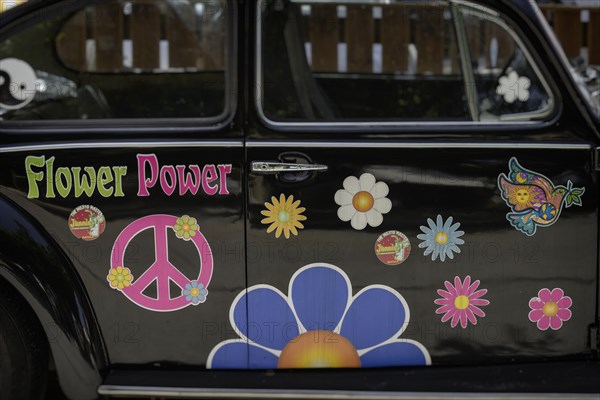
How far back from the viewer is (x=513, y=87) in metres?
3.49

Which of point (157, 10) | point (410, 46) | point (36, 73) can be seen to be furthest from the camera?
point (157, 10)

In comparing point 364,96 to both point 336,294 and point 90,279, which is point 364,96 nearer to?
point 336,294

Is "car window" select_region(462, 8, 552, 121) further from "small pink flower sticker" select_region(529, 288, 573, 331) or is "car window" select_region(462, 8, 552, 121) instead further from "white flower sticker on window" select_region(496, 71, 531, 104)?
"small pink flower sticker" select_region(529, 288, 573, 331)

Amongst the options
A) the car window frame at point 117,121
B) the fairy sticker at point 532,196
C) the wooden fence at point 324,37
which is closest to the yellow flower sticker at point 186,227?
the car window frame at point 117,121

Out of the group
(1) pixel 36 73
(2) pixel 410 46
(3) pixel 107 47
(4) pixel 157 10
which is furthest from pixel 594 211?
(4) pixel 157 10

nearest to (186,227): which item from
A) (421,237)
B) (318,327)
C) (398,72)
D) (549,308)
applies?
(318,327)

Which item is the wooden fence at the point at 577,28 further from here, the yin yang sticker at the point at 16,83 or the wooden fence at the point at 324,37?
the yin yang sticker at the point at 16,83

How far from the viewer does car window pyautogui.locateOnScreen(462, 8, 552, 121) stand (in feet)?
8.79

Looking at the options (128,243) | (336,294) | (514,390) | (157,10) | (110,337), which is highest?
(157,10)

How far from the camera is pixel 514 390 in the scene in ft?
8.19

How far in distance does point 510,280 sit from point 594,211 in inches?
16.1

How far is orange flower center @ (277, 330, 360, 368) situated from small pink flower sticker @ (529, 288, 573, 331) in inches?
28.1

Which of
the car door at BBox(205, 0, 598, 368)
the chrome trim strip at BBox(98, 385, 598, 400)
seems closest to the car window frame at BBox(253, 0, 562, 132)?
the car door at BBox(205, 0, 598, 368)

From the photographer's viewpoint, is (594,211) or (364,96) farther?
(364,96)
